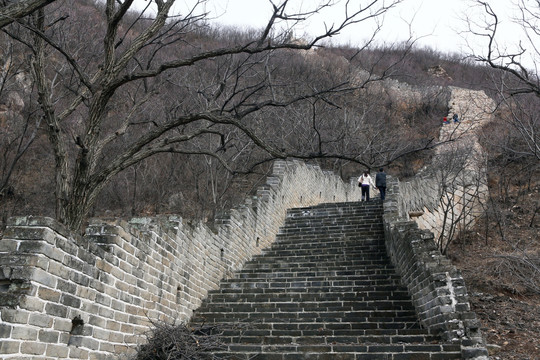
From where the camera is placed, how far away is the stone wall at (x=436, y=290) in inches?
255

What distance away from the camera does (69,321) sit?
482cm

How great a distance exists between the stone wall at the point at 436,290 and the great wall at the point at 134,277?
0.01 metres

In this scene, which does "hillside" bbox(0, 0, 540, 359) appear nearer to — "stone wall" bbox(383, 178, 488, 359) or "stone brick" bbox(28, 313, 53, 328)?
"stone wall" bbox(383, 178, 488, 359)

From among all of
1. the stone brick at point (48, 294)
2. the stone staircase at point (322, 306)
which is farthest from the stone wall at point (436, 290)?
the stone brick at point (48, 294)

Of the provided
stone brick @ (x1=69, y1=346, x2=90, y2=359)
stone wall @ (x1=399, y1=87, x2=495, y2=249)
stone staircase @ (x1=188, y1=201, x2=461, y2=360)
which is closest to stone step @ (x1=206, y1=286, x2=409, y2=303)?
stone staircase @ (x1=188, y1=201, x2=461, y2=360)

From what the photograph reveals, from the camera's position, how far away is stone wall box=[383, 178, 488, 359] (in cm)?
647

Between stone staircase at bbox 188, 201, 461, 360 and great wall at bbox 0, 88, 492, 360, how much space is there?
32 cm

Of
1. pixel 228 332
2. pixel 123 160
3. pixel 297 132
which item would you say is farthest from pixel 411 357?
pixel 297 132

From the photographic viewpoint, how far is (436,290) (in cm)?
712

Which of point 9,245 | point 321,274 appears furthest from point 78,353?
point 321,274

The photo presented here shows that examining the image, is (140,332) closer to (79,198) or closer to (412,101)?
(79,198)

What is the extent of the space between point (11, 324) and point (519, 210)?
61.9 feet

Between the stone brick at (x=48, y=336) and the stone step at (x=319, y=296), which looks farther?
the stone step at (x=319, y=296)

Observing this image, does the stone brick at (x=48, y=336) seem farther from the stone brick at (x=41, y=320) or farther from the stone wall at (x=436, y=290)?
the stone wall at (x=436, y=290)
